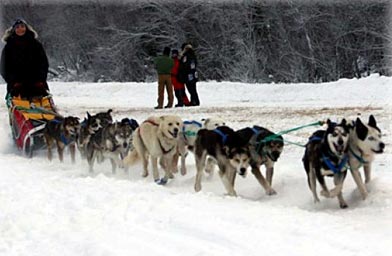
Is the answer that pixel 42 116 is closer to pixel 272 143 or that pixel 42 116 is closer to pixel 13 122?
pixel 13 122

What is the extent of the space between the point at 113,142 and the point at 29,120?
7.17ft

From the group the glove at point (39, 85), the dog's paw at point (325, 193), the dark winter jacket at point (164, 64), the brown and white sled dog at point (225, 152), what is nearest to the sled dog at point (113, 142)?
the brown and white sled dog at point (225, 152)

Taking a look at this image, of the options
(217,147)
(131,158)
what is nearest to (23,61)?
Result: (131,158)

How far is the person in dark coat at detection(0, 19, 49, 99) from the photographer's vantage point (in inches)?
412

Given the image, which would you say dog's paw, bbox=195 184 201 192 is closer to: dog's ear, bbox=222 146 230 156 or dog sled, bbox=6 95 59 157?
dog's ear, bbox=222 146 230 156

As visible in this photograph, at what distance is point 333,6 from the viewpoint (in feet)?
82.6

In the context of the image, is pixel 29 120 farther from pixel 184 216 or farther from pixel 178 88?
pixel 178 88

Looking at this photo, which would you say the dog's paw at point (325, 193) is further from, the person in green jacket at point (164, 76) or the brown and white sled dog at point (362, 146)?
the person in green jacket at point (164, 76)

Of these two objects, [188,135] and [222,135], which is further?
[188,135]

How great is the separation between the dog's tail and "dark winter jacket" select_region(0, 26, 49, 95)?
3.04 m

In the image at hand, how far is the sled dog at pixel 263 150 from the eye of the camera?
21.6 ft

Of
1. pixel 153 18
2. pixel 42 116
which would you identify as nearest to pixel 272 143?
pixel 42 116

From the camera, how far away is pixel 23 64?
1051 cm

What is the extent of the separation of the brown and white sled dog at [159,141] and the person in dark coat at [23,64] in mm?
3164
